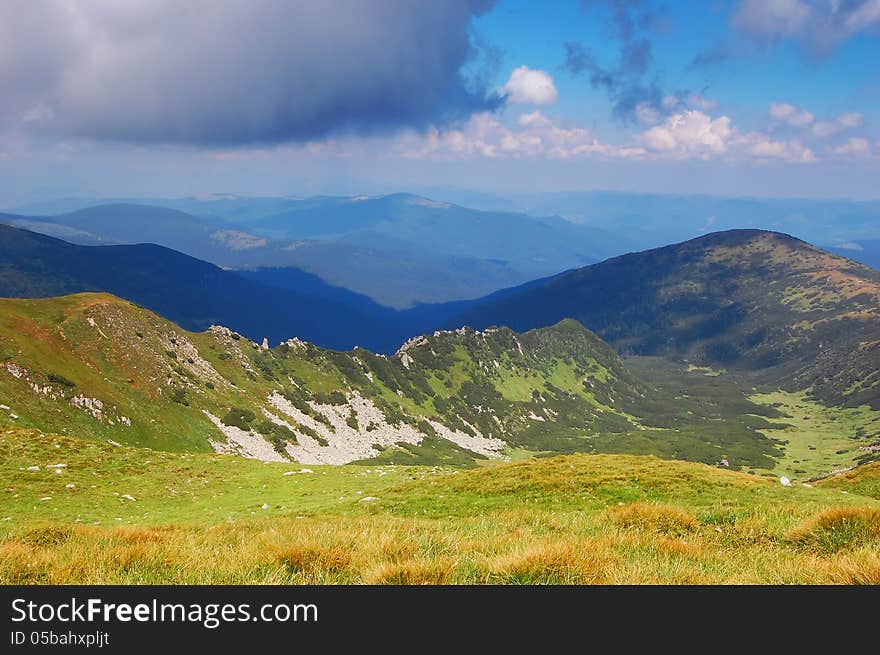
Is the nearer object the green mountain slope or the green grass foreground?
the green grass foreground

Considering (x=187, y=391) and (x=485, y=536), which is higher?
(x=485, y=536)

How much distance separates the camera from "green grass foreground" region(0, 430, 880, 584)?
6.41m

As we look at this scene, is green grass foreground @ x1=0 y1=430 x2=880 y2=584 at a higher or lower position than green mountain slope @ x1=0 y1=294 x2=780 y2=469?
higher

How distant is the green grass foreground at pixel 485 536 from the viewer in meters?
6.41

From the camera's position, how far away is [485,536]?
31.5 ft

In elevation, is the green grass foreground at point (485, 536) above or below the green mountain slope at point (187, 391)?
above

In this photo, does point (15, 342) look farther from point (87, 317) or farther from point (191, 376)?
point (191, 376)

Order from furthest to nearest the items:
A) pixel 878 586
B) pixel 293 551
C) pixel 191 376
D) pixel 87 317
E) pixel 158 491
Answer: pixel 191 376 < pixel 87 317 < pixel 158 491 < pixel 293 551 < pixel 878 586

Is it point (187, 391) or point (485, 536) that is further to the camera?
point (187, 391)

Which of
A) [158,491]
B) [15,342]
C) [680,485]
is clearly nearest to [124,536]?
[680,485]

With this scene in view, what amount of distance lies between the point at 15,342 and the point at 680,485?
261 ft

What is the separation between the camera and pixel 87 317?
88.2 m

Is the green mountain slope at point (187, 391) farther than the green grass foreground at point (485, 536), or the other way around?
the green mountain slope at point (187, 391)

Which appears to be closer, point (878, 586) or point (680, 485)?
point (878, 586)
